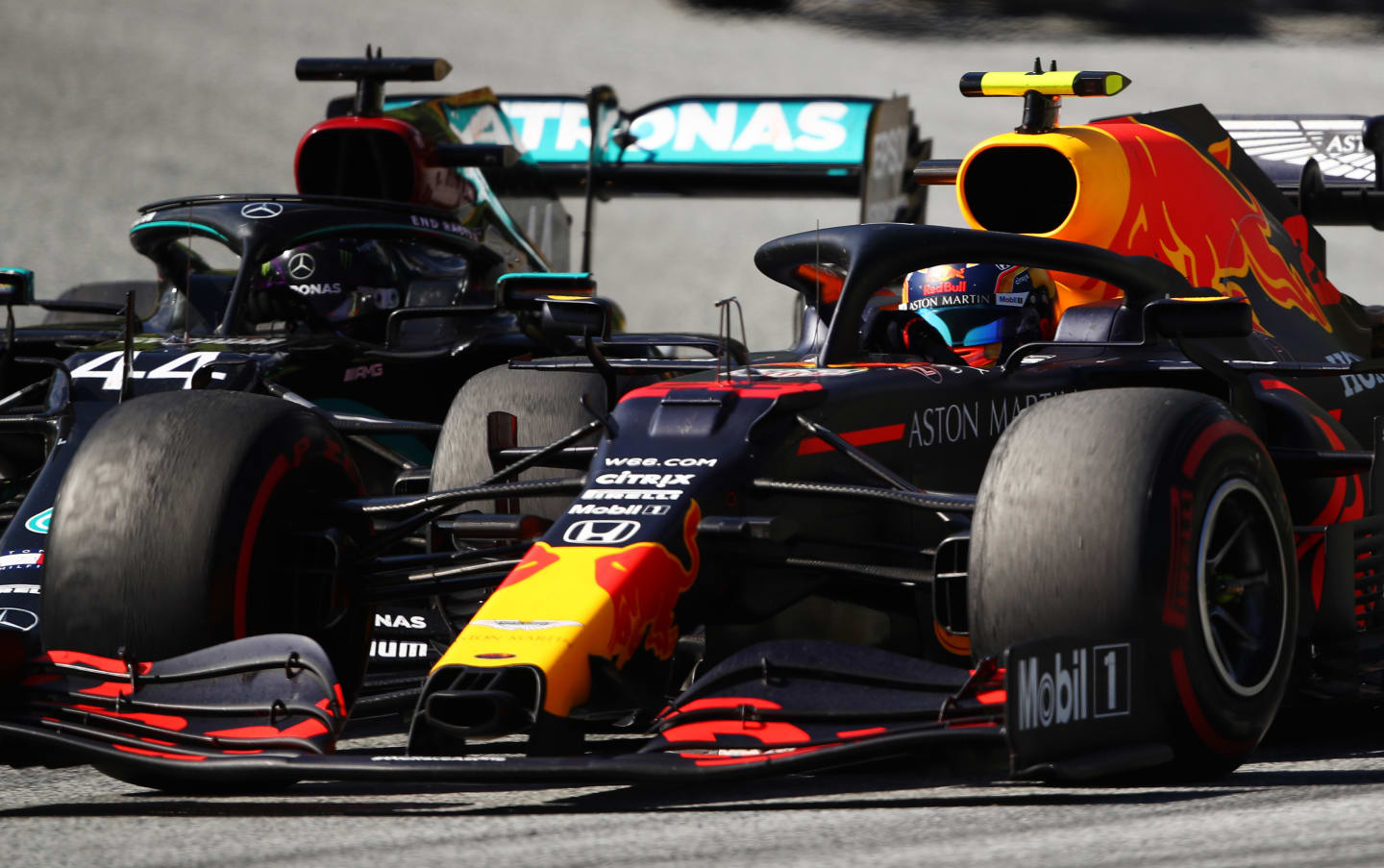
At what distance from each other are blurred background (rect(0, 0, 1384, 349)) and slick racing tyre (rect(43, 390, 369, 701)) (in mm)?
17158

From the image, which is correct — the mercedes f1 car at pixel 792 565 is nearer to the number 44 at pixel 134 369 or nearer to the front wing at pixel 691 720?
the front wing at pixel 691 720

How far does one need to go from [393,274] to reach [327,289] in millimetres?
429

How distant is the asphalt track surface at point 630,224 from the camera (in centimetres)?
392

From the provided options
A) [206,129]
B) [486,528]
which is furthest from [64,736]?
[206,129]

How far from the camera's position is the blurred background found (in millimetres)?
24828

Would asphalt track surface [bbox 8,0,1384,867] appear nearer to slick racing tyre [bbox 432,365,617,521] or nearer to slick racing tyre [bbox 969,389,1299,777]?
slick racing tyre [bbox 969,389,1299,777]

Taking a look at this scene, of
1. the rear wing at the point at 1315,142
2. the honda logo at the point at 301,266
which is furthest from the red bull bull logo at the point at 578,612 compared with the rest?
the rear wing at the point at 1315,142

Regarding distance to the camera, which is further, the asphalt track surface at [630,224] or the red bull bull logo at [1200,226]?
the red bull bull logo at [1200,226]

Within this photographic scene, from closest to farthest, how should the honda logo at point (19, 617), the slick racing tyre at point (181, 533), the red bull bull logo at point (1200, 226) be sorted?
1. the slick racing tyre at point (181, 533)
2. the honda logo at point (19, 617)
3. the red bull bull logo at point (1200, 226)

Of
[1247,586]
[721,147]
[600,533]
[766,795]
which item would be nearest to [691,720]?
[766,795]

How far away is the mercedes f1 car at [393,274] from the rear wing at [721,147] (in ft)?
0.05

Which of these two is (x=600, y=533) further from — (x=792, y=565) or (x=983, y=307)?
(x=983, y=307)

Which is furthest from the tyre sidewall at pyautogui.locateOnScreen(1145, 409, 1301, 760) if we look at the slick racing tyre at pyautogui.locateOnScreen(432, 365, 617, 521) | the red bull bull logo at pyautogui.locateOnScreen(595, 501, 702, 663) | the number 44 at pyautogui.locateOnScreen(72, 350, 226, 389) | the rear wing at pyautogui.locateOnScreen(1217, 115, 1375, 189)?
the rear wing at pyautogui.locateOnScreen(1217, 115, 1375, 189)

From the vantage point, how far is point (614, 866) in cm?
366
